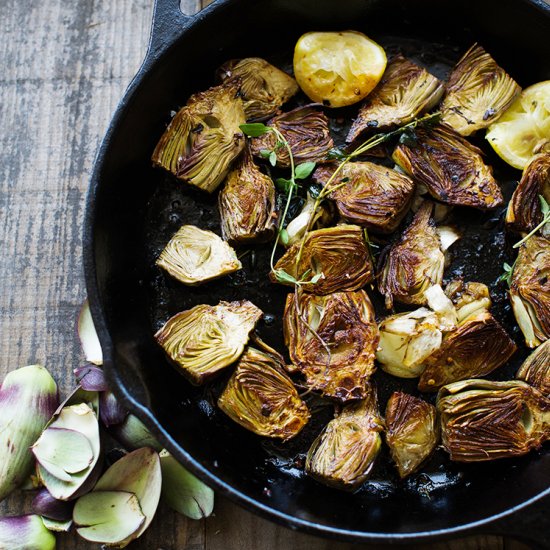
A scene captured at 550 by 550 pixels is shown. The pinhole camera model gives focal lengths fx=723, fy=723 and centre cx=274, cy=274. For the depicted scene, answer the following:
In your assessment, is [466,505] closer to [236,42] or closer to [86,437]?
[86,437]

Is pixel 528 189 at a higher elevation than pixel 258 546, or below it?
higher

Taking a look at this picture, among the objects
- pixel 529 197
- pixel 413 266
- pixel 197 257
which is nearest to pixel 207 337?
pixel 197 257

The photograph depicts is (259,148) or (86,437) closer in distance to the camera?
(86,437)

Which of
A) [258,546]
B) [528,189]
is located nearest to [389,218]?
[528,189]

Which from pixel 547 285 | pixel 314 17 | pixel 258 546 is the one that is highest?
pixel 314 17

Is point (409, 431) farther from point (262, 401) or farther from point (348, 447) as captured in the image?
point (262, 401)

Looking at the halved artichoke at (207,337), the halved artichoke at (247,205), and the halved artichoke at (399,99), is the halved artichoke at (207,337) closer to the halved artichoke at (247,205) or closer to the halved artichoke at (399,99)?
the halved artichoke at (247,205)

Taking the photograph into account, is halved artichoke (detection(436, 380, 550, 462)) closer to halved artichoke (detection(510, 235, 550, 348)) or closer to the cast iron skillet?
the cast iron skillet
